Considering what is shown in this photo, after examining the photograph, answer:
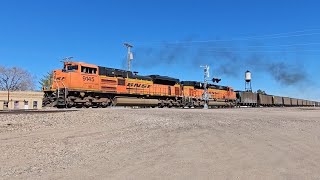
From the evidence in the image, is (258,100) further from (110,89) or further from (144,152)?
(144,152)

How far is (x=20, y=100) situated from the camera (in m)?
62.5

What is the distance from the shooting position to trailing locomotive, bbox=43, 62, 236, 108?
23.4 metres

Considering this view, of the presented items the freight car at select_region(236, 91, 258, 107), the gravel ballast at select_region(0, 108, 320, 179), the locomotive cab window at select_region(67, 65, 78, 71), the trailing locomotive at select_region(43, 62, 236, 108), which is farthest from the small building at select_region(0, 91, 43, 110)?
the gravel ballast at select_region(0, 108, 320, 179)

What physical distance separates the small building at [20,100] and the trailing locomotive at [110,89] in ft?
104

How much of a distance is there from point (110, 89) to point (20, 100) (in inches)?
1616

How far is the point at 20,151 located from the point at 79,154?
1279 millimetres

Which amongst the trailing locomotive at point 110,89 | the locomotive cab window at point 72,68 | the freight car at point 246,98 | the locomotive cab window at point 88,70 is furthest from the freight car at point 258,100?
the locomotive cab window at point 72,68

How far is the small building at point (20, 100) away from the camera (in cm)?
5953

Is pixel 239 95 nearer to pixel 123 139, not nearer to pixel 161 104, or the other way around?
pixel 161 104

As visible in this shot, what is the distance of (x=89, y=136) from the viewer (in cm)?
985

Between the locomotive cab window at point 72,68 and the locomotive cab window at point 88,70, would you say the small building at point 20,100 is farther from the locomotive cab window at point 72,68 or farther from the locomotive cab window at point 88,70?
the locomotive cab window at point 72,68

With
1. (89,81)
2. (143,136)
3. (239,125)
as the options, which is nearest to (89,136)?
(143,136)

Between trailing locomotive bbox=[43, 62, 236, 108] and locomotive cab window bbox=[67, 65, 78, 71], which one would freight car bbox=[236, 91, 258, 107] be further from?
locomotive cab window bbox=[67, 65, 78, 71]

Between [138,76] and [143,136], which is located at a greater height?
[138,76]
